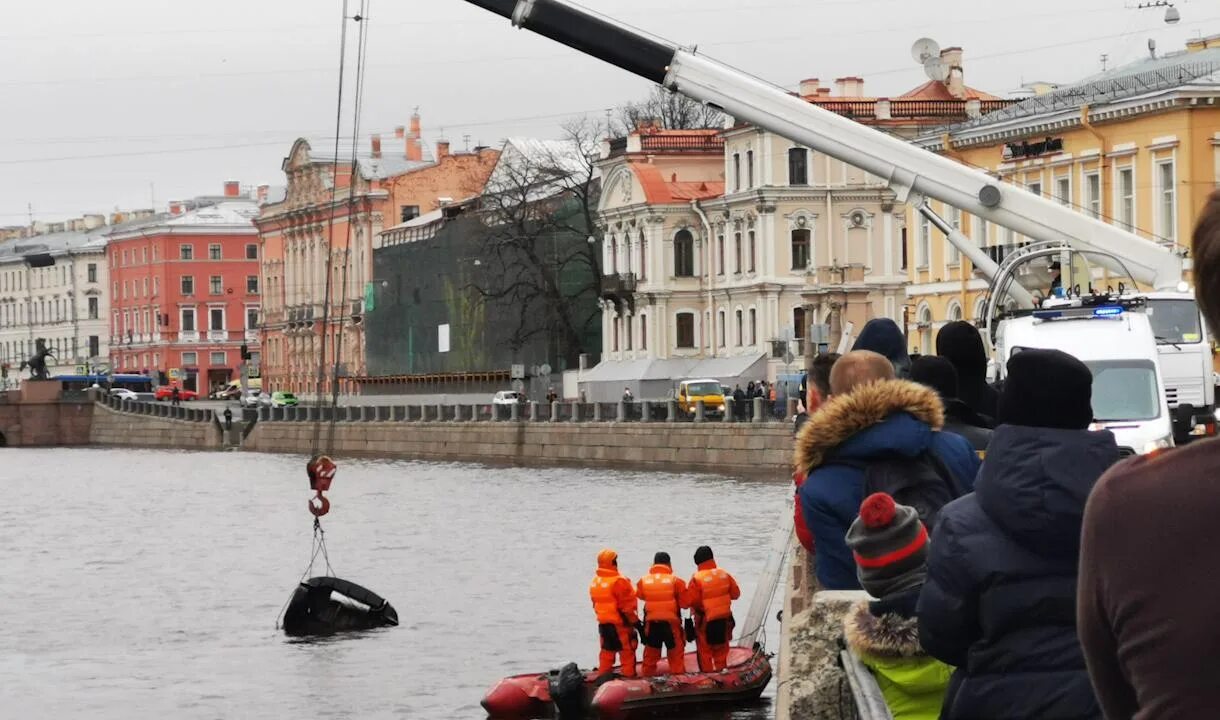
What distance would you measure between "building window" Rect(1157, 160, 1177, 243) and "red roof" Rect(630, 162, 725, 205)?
2635 centimetres

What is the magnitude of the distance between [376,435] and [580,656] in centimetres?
5002

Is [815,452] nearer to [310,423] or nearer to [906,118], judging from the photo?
[906,118]

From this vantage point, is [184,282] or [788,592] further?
[184,282]

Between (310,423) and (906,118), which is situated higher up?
(906,118)

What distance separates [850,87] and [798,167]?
9.85 feet

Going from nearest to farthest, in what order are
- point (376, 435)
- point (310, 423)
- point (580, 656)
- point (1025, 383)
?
1. point (1025, 383)
2. point (580, 656)
3. point (376, 435)
4. point (310, 423)

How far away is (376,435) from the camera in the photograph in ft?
228

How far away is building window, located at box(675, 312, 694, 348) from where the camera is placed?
69.1 metres

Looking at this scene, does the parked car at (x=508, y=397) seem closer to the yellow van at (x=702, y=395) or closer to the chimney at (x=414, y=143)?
the yellow van at (x=702, y=395)

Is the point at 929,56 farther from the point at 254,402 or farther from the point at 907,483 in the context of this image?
the point at 907,483

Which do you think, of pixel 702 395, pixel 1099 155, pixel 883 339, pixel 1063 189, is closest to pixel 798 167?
pixel 702 395

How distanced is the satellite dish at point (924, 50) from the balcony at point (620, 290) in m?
13.5

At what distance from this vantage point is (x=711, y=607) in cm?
1380

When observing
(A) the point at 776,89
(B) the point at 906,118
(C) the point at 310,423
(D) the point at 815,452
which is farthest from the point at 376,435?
(D) the point at 815,452
